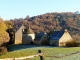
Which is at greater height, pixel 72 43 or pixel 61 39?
pixel 61 39

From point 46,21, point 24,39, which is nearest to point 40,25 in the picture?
point 46,21

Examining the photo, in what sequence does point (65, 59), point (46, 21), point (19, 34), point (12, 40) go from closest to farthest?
point (65, 59) < point (12, 40) < point (19, 34) < point (46, 21)

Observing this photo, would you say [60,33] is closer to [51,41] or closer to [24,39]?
[51,41]

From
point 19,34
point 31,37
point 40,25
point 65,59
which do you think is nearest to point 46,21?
point 40,25

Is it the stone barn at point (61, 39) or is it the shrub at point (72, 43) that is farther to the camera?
the stone barn at point (61, 39)

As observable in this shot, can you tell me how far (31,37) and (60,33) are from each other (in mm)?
16359

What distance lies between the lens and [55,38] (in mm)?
71625

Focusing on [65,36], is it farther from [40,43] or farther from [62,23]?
[62,23]

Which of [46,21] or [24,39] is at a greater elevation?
[46,21]

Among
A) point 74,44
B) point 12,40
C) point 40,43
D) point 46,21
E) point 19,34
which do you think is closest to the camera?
point 74,44

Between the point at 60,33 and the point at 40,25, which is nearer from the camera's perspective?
the point at 60,33

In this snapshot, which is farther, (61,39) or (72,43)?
(61,39)

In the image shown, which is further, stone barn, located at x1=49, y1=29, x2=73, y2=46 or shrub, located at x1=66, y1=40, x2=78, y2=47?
stone barn, located at x1=49, y1=29, x2=73, y2=46

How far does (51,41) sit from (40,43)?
5115 mm
